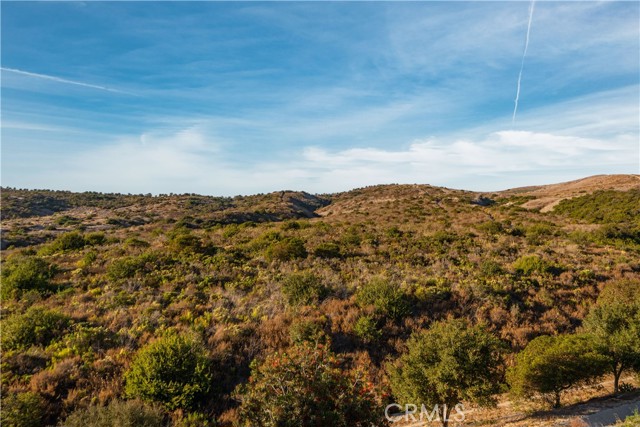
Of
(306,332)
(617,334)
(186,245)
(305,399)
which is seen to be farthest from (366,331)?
(186,245)

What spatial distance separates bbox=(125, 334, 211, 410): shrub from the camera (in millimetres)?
7598

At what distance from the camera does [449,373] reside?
23.2ft

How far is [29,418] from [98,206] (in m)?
A: 86.8

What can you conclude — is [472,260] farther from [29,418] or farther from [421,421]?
[29,418]

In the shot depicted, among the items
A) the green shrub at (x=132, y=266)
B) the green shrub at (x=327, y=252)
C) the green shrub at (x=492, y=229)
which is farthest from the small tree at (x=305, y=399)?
the green shrub at (x=492, y=229)

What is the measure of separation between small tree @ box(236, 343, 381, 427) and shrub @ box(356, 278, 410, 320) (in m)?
5.85

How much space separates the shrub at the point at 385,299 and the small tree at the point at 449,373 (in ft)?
14.3

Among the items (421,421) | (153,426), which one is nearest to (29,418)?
(153,426)

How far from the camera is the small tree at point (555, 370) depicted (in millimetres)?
7703

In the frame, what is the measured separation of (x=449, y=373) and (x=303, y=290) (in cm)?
733

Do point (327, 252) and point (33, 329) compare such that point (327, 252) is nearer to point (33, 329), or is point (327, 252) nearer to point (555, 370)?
point (555, 370)

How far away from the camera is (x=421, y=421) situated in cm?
789

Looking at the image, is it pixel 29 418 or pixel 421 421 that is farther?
pixel 421 421

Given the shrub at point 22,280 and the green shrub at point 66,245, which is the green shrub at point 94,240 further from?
the shrub at point 22,280
